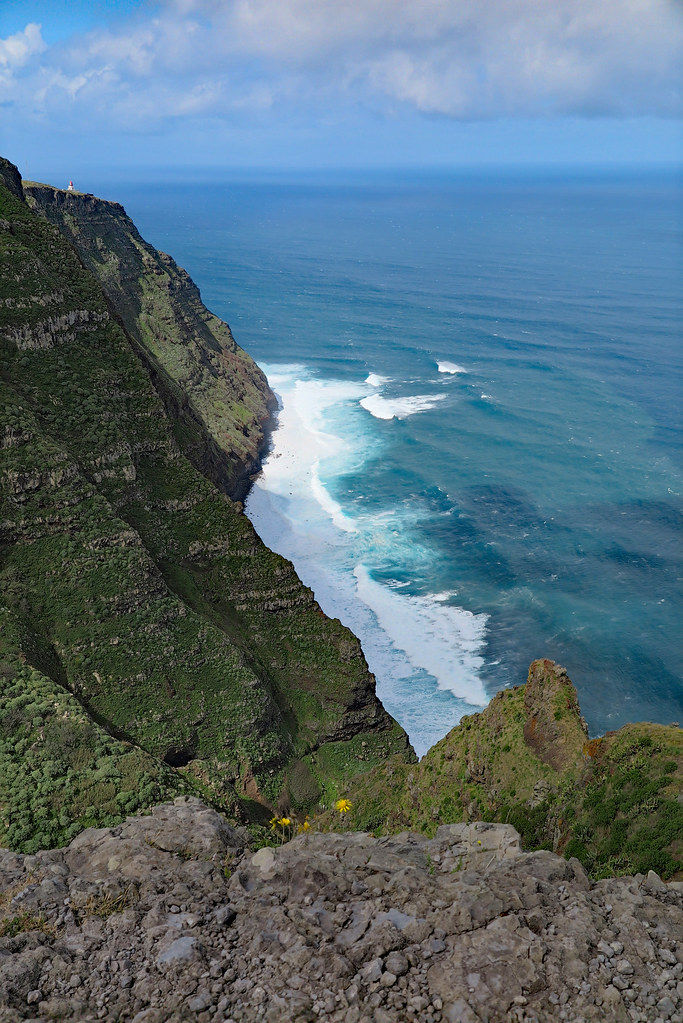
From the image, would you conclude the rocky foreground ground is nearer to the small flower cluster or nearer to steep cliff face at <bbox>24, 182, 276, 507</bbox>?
the small flower cluster

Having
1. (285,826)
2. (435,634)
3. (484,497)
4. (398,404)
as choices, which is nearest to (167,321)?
(398,404)

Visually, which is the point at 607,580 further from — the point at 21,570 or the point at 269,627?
the point at 21,570

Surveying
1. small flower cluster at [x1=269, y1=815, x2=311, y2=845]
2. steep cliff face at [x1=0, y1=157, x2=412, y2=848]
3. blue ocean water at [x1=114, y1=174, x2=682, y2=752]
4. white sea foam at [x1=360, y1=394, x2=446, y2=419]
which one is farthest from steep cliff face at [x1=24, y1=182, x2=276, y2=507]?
small flower cluster at [x1=269, y1=815, x2=311, y2=845]

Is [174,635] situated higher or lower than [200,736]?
higher

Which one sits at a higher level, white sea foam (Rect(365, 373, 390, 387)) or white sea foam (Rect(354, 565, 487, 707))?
white sea foam (Rect(365, 373, 390, 387))

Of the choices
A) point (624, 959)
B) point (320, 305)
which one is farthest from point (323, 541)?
point (320, 305)

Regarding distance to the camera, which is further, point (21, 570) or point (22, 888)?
point (21, 570)
